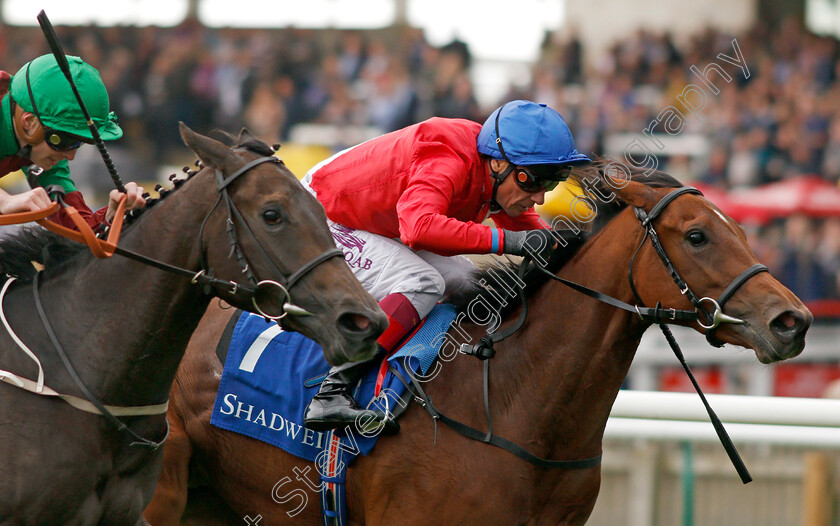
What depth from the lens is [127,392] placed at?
2.97 m

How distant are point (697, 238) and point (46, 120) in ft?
6.90

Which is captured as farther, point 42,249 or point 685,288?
point 685,288

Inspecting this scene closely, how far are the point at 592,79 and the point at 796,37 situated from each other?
2568 mm

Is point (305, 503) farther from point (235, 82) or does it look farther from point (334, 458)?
point (235, 82)

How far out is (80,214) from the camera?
3.30 meters

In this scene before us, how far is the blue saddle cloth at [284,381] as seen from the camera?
3.60 m

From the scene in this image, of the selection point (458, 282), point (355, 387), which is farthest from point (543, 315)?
point (355, 387)

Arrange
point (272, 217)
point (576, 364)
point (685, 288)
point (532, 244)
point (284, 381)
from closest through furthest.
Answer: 1. point (272, 217)
2. point (685, 288)
3. point (576, 364)
4. point (532, 244)
5. point (284, 381)

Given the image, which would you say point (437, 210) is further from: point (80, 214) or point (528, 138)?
point (80, 214)

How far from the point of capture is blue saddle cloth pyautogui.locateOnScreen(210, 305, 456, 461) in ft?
11.8

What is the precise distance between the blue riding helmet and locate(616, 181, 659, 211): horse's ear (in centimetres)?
25

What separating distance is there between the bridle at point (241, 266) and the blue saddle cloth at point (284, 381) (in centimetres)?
82

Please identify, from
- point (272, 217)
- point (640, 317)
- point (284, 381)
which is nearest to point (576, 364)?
point (640, 317)

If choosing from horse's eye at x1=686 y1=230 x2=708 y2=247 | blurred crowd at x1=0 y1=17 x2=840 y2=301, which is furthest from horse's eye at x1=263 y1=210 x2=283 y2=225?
blurred crowd at x1=0 y1=17 x2=840 y2=301
